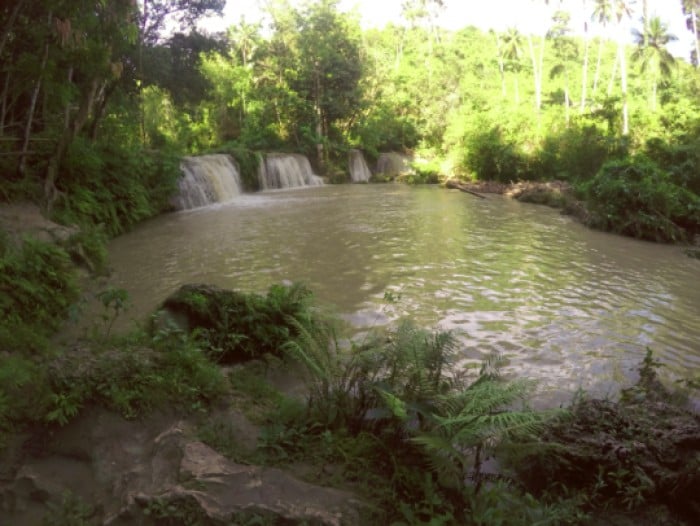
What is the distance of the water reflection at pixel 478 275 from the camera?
20.5 feet

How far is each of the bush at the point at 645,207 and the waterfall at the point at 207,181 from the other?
558 inches

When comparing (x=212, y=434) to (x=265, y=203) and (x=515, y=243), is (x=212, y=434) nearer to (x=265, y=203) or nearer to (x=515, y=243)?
(x=515, y=243)

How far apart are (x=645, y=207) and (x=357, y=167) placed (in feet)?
76.1

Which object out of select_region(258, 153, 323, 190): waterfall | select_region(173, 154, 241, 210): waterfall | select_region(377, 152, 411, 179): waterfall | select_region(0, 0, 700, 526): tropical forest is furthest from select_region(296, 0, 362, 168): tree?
select_region(0, 0, 700, 526): tropical forest

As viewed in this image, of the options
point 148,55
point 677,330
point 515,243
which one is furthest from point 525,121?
point 677,330

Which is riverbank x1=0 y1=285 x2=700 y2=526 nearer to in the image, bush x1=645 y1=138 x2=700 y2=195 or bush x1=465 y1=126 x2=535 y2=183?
bush x1=645 y1=138 x2=700 y2=195

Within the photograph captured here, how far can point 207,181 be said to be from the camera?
68.2ft

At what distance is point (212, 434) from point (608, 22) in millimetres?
46952

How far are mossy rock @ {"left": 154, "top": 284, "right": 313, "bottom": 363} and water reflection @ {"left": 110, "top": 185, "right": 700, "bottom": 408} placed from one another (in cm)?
163

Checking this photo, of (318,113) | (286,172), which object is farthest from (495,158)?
(318,113)

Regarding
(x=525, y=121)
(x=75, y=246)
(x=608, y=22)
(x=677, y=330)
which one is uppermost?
(x=608, y=22)

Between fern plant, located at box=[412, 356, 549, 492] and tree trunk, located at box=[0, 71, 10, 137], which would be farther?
tree trunk, located at box=[0, 71, 10, 137]

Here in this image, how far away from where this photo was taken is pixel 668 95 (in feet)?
138

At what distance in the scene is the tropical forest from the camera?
302 cm
